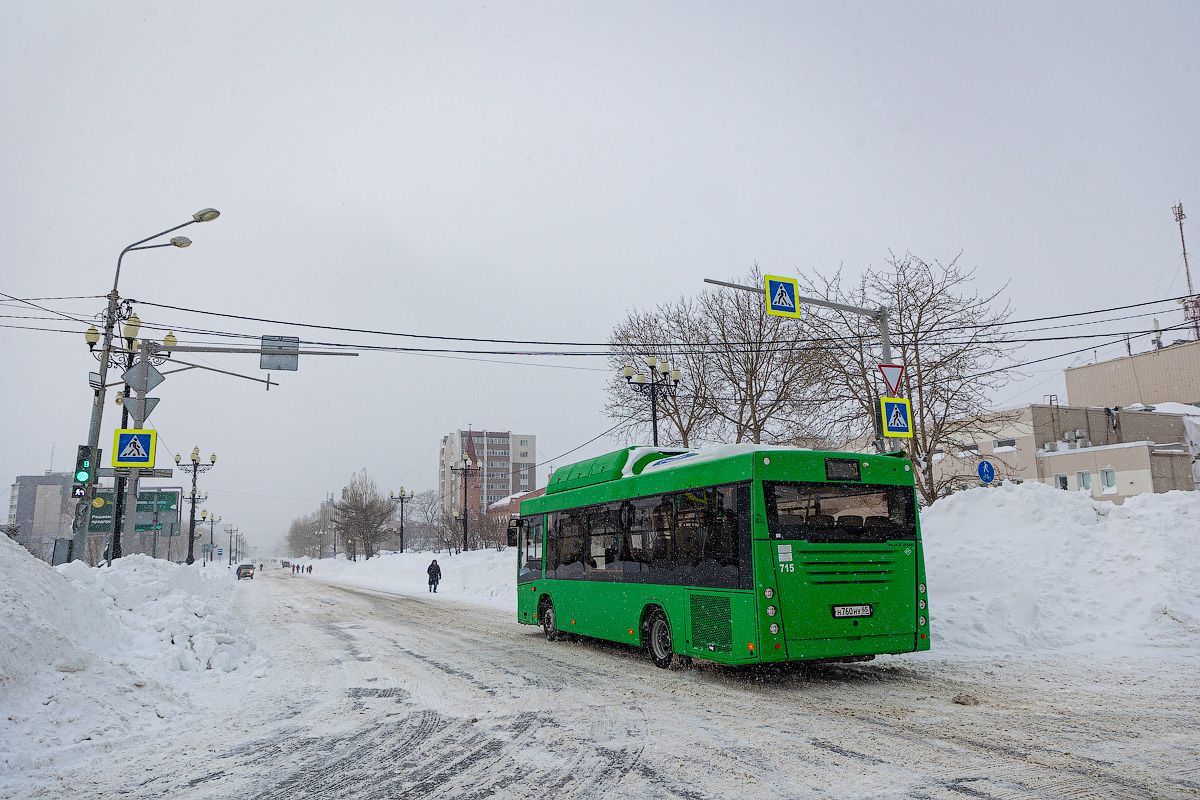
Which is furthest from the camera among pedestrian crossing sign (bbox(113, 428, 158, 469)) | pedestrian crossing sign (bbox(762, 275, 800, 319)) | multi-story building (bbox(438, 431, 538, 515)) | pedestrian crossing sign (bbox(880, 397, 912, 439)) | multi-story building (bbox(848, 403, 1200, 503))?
multi-story building (bbox(438, 431, 538, 515))

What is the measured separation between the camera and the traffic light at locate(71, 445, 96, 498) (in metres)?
16.9

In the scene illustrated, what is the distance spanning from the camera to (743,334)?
29484mm

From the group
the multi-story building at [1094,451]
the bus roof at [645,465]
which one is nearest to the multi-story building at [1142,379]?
the multi-story building at [1094,451]

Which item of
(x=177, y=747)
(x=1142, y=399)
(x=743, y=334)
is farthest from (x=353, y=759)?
(x=1142, y=399)

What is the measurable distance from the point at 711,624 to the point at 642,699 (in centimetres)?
163

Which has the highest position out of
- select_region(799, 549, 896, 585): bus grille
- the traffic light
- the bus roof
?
the traffic light

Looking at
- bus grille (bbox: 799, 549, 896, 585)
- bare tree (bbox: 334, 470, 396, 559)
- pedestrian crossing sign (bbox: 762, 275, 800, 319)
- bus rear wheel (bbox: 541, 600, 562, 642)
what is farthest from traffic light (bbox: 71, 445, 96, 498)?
bare tree (bbox: 334, 470, 396, 559)

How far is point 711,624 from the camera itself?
9.87m

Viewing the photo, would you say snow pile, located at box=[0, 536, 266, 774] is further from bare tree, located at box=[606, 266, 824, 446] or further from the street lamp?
bare tree, located at box=[606, 266, 824, 446]

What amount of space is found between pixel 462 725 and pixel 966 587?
9924 millimetres

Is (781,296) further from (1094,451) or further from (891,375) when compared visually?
(1094,451)

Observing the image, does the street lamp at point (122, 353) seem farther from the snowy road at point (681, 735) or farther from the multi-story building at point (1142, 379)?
the multi-story building at point (1142, 379)

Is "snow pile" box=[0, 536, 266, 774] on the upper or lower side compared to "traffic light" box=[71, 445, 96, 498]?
lower

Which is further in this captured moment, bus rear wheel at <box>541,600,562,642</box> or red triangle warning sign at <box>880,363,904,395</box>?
red triangle warning sign at <box>880,363,904,395</box>
